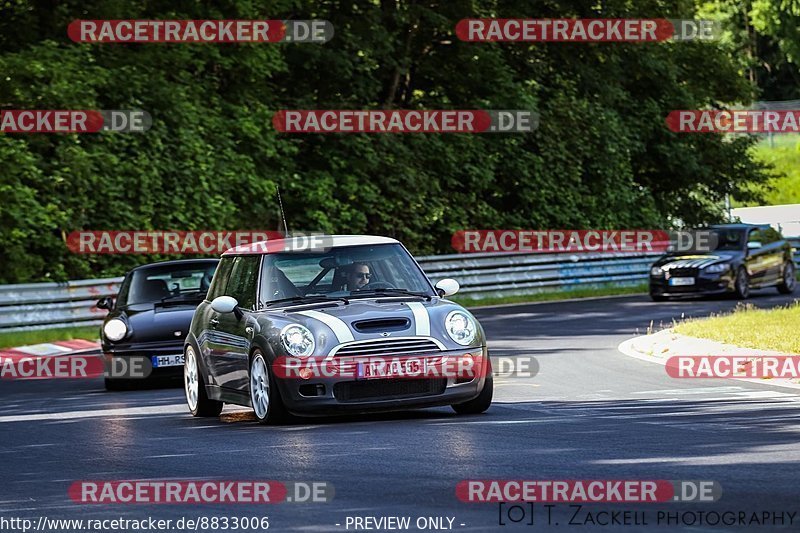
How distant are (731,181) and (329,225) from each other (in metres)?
15.4

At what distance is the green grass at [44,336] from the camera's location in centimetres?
2538

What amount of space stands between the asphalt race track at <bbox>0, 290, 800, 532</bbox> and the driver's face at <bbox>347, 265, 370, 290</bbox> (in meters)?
1.18

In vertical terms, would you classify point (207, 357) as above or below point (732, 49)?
below

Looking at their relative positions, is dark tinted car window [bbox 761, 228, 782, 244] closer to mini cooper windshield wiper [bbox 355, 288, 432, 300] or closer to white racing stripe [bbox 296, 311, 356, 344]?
mini cooper windshield wiper [bbox 355, 288, 432, 300]

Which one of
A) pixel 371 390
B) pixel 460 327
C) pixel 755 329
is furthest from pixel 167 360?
pixel 755 329

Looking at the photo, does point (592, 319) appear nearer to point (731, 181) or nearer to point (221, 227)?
point (221, 227)

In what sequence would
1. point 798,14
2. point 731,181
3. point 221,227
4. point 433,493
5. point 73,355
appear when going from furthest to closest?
point 798,14
point 731,181
point 221,227
point 73,355
point 433,493

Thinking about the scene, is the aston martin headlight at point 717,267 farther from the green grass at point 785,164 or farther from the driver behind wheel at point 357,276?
the green grass at point 785,164

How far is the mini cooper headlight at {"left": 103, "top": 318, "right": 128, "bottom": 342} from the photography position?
58.6 ft

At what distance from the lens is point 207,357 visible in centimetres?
1395

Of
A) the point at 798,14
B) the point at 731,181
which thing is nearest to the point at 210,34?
the point at 731,181

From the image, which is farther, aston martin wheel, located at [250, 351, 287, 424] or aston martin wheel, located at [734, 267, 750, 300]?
aston martin wheel, located at [734, 267, 750, 300]

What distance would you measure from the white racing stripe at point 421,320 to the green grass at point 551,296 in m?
21.5

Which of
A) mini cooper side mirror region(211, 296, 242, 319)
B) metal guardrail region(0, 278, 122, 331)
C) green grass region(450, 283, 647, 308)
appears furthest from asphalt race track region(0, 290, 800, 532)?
green grass region(450, 283, 647, 308)
